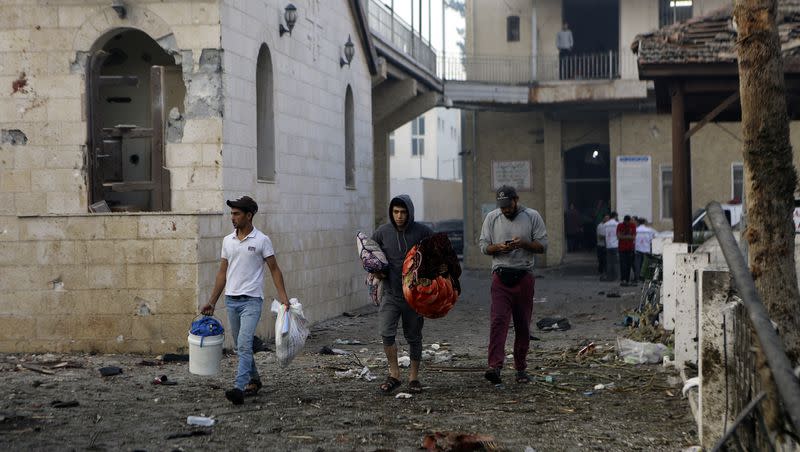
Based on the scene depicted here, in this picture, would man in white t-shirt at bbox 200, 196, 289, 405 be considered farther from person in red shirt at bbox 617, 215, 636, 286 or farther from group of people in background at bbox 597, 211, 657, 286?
person in red shirt at bbox 617, 215, 636, 286

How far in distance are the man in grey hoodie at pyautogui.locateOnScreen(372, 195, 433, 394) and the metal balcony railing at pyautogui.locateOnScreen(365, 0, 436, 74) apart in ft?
40.7

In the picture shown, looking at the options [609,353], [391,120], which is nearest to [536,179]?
[391,120]

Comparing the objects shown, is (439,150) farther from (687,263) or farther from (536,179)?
(687,263)

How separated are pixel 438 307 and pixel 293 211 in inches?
283

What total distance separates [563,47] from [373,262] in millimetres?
23364

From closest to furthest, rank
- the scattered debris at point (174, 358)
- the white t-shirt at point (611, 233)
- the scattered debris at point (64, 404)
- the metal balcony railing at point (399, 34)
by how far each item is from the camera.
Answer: the scattered debris at point (64, 404), the scattered debris at point (174, 358), the metal balcony railing at point (399, 34), the white t-shirt at point (611, 233)

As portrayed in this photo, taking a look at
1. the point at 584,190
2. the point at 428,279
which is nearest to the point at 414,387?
the point at 428,279

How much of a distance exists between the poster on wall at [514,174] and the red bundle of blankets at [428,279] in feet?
78.7

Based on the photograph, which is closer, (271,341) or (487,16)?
(271,341)

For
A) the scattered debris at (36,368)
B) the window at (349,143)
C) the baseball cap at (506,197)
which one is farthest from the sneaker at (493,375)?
the window at (349,143)

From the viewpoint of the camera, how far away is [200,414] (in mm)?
8906

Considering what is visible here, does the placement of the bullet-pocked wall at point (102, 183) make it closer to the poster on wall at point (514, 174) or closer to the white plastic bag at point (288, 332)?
the white plastic bag at point (288, 332)

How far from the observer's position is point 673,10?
32.4 metres

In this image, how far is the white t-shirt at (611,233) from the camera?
26.1m
